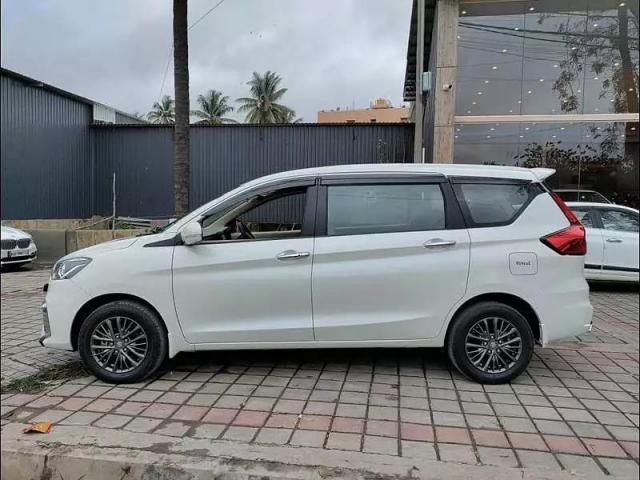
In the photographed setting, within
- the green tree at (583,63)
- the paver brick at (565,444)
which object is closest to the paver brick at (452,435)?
the paver brick at (565,444)

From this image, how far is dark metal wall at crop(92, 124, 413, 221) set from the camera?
520 inches

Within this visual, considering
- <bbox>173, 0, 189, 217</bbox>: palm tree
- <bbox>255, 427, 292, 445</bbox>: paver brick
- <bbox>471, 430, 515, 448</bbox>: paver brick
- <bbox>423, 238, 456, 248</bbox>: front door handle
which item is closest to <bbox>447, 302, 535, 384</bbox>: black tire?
<bbox>423, 238, 456, 248</bbox>: front door handle

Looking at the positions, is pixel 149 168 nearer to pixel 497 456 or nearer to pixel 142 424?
pixel 142 424

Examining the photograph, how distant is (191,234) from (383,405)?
1.72 m

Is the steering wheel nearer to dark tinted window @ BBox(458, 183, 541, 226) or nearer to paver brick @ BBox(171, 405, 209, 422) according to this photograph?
paver brick @ BBox(171, 405, 209, 422)

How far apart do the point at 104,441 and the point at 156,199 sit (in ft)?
36.9

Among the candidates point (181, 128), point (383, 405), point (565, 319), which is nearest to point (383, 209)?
point (383, 405)

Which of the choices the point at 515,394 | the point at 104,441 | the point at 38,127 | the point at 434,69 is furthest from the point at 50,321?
the point at 434,69

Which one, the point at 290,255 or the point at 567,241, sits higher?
the point at 567,241

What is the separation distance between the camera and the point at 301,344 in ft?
12.7

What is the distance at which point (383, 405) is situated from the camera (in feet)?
11.3

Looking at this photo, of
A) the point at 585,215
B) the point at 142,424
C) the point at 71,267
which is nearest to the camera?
the point at 142,424

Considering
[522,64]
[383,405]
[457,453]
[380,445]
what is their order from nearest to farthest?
Result: 1. [457,453]
2. [380,445]
3. [383,405]
4. [522,64]

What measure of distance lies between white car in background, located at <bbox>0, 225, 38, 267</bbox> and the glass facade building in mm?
9089
